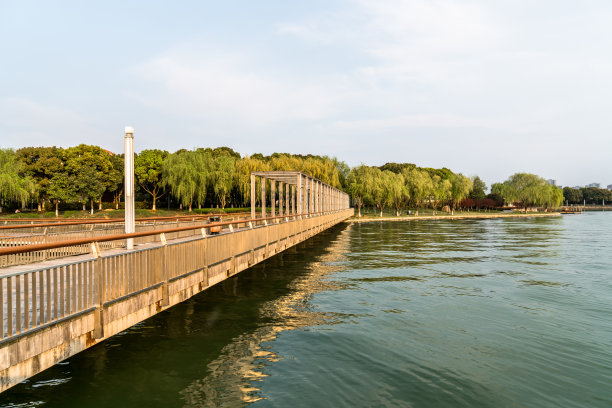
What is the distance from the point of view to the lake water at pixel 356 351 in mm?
6875

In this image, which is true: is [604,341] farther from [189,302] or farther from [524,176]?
[524,176]

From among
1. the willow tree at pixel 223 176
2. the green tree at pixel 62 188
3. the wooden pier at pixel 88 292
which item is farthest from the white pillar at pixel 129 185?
the green tree at pixel 62 188

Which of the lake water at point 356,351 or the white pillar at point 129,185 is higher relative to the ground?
the white pillar at point 129,185

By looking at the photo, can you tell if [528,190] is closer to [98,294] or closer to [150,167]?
[150,167]

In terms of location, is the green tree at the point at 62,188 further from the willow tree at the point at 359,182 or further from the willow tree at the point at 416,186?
the willow tree at the point at 416,186

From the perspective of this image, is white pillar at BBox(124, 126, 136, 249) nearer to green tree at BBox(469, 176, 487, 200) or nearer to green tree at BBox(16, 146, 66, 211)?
green tree at BBox(16, 146, 66, 211)

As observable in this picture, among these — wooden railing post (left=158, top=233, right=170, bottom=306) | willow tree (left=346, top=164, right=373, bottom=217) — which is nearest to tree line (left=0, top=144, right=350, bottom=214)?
willow tree (left=346, top=164, right=373, bottom=217)

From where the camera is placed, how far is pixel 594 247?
33125 mm

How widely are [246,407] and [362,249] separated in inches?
946

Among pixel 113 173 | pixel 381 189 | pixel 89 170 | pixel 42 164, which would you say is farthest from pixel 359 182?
pixel 42 164

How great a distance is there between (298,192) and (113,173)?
59.2m

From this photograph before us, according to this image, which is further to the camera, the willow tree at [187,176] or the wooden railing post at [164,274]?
the willow tree at [187,176]

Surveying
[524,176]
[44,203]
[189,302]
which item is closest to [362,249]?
[189,302]

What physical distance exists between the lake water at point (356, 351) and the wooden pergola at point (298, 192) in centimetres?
1176
